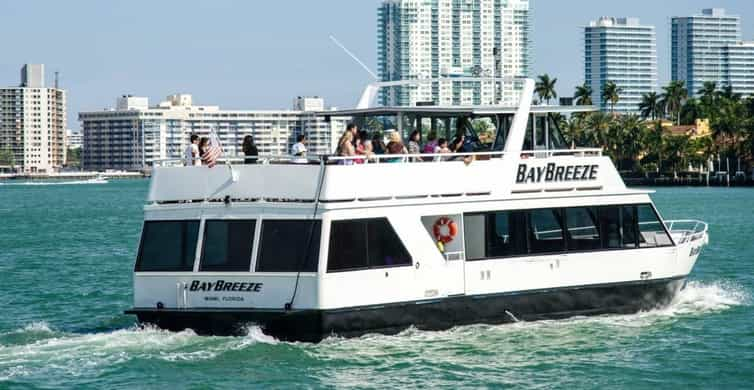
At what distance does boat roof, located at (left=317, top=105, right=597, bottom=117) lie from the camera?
19844 millimetres

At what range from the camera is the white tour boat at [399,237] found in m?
18.2

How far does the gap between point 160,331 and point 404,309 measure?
3.42m

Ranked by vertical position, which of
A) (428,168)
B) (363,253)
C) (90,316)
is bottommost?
(90,316)

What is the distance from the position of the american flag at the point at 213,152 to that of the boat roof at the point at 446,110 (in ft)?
7.12

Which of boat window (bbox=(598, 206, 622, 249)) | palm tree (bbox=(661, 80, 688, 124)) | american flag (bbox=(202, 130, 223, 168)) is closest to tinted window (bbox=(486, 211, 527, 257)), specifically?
boat window (bbox=(598, 206, 622, 249))

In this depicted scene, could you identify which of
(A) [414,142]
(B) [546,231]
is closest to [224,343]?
(A) [414,142]

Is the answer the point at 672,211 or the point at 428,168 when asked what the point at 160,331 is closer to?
the point at 428,168

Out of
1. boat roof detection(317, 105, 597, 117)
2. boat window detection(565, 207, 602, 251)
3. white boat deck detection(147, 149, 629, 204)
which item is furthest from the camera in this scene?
boat window detection(565, 207, 602, 251)

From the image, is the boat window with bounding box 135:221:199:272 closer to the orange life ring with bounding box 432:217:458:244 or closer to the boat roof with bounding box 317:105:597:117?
the boat roof with bounding box 317:105:597:117

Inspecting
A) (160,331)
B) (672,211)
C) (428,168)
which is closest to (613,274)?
(428,168)

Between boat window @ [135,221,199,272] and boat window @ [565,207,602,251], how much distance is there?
571cm

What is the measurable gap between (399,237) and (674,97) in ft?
457

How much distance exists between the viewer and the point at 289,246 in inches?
717

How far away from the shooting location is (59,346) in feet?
62.0
